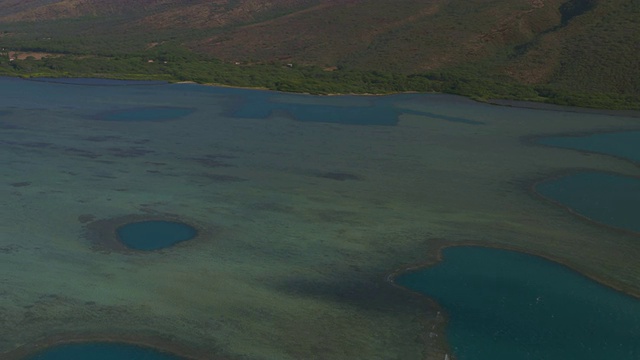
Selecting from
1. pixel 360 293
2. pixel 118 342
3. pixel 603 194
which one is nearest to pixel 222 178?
pixel 360 293

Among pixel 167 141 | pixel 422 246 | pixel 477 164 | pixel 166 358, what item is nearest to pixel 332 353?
pixel 166 358

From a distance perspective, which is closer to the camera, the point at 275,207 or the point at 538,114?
the point at 275,207

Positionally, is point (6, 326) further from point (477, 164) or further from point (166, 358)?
point (477, 164)

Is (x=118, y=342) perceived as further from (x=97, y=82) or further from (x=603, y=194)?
(x=97, y=82)

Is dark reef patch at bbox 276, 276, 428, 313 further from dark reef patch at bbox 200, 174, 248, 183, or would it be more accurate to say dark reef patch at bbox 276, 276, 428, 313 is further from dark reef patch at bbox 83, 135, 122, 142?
dark reef patch at bbox 83, 135, 122, 142

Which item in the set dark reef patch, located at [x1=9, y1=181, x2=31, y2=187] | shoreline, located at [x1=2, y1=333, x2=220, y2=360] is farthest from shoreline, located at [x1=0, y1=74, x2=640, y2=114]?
shoreline, located at [x1=2, y1=333, x2=220, y2=360]

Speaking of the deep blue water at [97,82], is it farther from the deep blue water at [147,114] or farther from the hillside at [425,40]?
the deep blue water at [147,114]
